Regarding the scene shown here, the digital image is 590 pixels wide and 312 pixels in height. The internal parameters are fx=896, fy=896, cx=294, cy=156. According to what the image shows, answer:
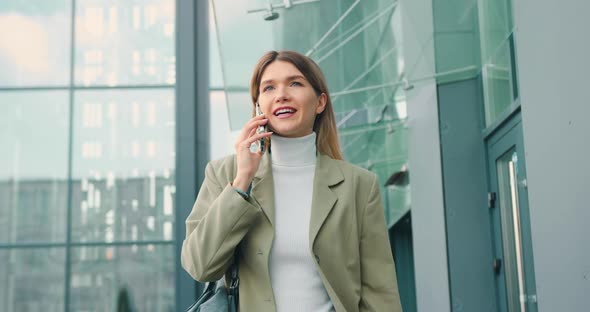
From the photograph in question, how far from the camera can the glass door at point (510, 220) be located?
535 centimetres

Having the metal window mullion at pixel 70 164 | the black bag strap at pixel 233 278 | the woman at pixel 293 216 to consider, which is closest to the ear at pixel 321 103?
the woman at pixel 293 216

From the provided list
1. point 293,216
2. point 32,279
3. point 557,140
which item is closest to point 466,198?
point 557,140

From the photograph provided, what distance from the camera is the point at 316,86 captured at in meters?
2.60

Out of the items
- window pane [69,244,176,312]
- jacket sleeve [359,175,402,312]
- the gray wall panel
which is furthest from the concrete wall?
window pane [69,244,176,312]

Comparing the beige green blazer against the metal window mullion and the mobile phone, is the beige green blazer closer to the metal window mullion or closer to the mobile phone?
the mobile phone

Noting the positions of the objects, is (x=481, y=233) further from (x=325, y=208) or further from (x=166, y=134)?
(x=166, y=134)

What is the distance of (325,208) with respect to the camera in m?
2.49

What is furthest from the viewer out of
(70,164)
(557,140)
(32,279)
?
(70,164)

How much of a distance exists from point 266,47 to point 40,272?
5.96 metres

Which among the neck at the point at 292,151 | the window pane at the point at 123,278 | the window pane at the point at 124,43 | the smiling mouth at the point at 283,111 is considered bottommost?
the window pane at the point at 123,278

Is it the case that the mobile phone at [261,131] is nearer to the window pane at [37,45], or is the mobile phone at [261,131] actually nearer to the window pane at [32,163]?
the window pane at [32,163]

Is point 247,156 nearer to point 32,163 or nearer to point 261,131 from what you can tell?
point 261,131

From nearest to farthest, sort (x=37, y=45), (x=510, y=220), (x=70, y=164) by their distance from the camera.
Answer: (x=510, y=220) < (x=70, y=164) < (x=37, y=45)

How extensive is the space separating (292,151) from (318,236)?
30 centimetres
